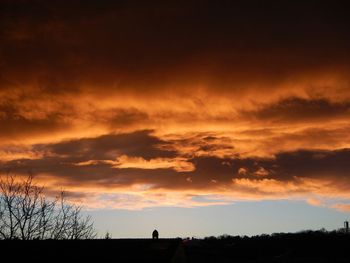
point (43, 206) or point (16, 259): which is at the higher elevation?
point (43, 206)

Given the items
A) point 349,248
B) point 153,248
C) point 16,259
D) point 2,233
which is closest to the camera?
point 16,259

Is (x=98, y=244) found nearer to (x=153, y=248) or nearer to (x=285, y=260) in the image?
(x=153, y=248)

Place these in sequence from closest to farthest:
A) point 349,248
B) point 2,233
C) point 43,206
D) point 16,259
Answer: point 16,259 < point 2,233 < point 43,206 < point 349,248

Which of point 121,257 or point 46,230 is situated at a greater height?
point 46,230

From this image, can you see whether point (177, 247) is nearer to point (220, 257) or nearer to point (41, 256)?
point (41, 256)

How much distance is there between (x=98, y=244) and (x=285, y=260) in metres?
35.8

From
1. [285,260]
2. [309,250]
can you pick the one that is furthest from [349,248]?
[285,260]

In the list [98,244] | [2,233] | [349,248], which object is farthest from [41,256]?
[349,248]

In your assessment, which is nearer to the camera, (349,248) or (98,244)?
(98,244)

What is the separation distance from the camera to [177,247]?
1070 inches

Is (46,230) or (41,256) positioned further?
(46,230)

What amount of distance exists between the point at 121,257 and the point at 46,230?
16.3 metres

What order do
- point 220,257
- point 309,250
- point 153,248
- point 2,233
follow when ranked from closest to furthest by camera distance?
point 153,248 → point 2,233 → point 220,257 → point 309,250

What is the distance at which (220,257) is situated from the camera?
5838 cm
